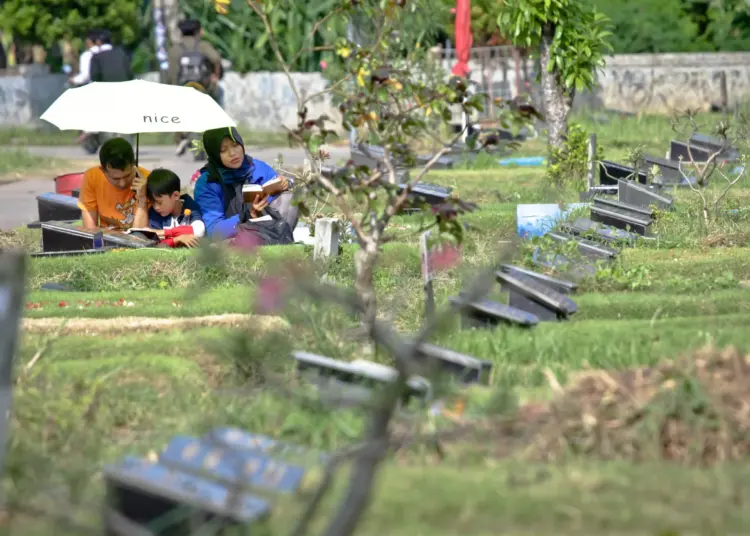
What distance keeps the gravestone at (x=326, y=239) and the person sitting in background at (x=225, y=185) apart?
40.7 inches

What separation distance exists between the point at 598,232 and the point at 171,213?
319 cm

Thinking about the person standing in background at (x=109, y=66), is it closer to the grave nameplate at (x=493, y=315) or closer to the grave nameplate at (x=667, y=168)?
the grave nameplate at (x=667, y=168)

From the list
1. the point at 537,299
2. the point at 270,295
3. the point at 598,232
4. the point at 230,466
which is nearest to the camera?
the point at 230,466

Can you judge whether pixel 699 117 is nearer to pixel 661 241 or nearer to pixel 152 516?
pixel 661 241

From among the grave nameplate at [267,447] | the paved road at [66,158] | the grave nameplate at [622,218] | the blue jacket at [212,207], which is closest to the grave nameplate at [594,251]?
the grave nameplate at [622,218]

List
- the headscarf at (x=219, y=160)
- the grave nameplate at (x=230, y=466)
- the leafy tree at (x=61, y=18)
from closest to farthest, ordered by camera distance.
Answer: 1. the grave nameplate at (x=230, y=466)
2. the headscarf at (x=219, y=160)
3. the leafy tree at (x=61, y=18)

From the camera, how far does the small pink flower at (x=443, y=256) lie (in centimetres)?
765

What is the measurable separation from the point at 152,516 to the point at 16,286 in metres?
0.94

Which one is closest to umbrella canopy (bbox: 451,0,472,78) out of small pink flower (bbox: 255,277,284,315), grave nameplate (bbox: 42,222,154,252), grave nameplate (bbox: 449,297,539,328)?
grave nameplate (bbox: 42,222,154,252)

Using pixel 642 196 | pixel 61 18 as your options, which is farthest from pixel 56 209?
pixel 61 18

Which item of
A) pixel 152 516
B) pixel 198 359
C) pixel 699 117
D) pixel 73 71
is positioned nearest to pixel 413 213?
pixel 198 359

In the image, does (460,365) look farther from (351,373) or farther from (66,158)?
(66,158)

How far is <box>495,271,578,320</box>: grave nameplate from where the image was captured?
7824 mm

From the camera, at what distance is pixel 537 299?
7891 mm
